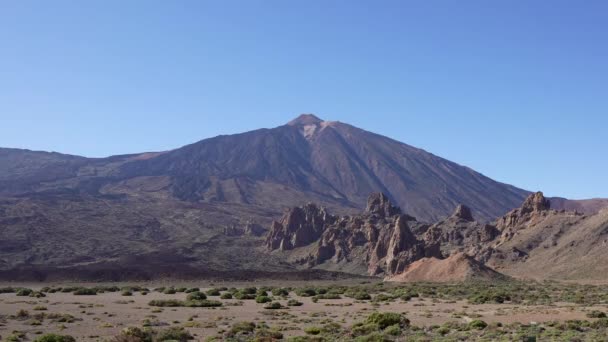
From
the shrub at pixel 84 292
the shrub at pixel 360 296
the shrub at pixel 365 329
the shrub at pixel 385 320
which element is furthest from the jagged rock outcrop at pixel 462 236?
the shrub at pixel 365 329

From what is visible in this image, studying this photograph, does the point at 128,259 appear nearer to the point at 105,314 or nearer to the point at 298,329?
the point at 105,314

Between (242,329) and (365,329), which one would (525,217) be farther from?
(242,329)

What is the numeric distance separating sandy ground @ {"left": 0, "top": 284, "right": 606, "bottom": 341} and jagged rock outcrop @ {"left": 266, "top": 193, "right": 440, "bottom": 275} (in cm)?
4966

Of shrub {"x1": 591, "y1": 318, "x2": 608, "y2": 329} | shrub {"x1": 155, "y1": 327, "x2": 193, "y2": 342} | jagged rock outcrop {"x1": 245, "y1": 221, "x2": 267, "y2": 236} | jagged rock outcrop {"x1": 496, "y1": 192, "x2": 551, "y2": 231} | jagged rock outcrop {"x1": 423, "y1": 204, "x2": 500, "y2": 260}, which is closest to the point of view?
shrub {"x1": 155, "y1": 327, "x2": 193, "y2": 342}

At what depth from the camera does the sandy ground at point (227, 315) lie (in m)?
27.5

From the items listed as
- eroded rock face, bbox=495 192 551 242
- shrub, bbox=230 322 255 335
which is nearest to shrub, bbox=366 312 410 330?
shrub, bbox=230 322 255 335

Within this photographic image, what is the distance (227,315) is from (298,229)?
9863cm

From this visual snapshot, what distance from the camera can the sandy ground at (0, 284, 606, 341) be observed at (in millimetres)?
27516

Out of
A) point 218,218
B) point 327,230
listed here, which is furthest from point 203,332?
point 218,218

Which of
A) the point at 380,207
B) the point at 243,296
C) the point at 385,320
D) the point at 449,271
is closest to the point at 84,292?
the point at 243,296

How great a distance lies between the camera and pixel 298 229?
133375 millimetres

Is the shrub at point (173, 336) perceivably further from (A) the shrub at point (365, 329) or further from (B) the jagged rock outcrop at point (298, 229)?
(B) the jagged rock outcrop at point (298, 229)

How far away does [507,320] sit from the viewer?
30.5 m

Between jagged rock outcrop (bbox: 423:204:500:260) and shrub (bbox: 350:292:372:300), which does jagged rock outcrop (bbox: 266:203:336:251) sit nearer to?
jagged rock outcrop (bbox: 423:204:500:260)
